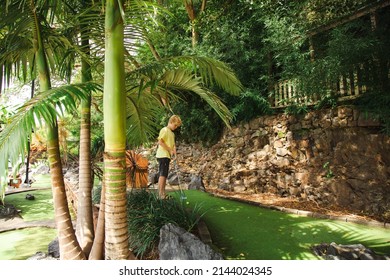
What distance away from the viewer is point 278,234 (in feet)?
9.65

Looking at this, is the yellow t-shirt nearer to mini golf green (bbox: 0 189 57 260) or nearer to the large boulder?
the large boulder

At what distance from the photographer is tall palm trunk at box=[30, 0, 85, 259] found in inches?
78.0

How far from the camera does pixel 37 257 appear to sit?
2451 millimetres

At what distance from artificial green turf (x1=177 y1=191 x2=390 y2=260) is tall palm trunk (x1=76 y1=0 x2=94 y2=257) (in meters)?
1.37

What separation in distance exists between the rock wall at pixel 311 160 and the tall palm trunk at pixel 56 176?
4.38 meters

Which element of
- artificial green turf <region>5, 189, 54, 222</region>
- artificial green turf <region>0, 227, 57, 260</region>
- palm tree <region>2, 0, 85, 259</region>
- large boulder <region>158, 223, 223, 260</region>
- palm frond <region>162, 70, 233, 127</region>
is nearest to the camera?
palm tree <region>2, 0, 85, 259</region>

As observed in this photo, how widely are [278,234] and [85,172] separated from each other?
233 centimetres

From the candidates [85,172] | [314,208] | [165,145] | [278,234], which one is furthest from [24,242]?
[314,208]

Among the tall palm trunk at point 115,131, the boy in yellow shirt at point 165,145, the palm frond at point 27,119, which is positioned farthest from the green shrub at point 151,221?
the palm frond at point 27,119

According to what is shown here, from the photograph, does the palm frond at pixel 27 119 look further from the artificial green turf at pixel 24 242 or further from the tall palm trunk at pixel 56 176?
the artificial green turf at pixel 24 242

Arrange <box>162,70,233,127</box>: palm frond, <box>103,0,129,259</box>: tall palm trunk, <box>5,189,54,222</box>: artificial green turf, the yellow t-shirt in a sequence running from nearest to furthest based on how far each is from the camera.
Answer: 1. <box>103,0,129,259</box>: tall palm trunk
2. <box>162,70,233,127</box>: palm frond
3. the yellow t-shirt
4. <box>5,189,54,222</box>: artificial green turf

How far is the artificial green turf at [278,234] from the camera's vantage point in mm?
2494

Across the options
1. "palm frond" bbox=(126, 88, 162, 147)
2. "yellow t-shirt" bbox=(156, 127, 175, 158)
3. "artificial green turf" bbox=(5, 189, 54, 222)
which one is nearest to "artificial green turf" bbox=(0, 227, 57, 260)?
"artificial green turf" bbox=(5, 189, 54, 222)
